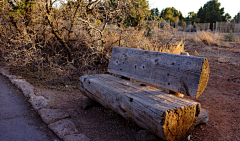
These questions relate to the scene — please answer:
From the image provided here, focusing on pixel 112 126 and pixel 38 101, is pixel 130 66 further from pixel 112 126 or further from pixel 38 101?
pixel 38 101

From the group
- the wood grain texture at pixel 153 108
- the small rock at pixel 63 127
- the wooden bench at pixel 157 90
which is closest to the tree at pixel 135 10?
the wooden bench at pixel 157 90

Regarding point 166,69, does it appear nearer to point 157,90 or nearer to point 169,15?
point 157,90

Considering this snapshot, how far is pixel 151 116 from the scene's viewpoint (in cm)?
196

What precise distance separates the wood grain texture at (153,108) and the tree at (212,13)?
3265cm

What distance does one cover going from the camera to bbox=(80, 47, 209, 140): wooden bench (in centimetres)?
195

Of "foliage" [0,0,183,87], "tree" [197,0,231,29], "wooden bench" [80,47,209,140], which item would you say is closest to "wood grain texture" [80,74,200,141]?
"wooden bench" [80,47,209,140]

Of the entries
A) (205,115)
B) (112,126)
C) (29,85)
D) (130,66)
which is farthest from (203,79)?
(29,85)

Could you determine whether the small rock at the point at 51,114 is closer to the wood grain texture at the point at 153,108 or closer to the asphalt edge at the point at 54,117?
the asphalt edge at the point at 54,117

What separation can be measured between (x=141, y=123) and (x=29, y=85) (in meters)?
3.18

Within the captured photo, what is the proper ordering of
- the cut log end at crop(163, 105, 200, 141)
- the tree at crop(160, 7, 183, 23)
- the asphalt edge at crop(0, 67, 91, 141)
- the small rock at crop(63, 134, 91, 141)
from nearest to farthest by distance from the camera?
the cut log end at crop(163, 105, 200, 141) → the small rock at crop(63, 134, 91, 141) → the asphalt edge at crop(0, 67, 91, 141) → the tree at crop(160, 7, 183, 23)

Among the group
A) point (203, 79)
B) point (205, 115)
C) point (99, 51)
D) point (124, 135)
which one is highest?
point (99, 51)

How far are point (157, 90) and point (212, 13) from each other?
1336 inches

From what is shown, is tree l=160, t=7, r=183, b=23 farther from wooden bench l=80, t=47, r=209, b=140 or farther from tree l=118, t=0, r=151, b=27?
wooden bench l=80, t=47, r=209, b=140

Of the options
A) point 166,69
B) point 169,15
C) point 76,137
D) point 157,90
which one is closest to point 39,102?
point 76,137
